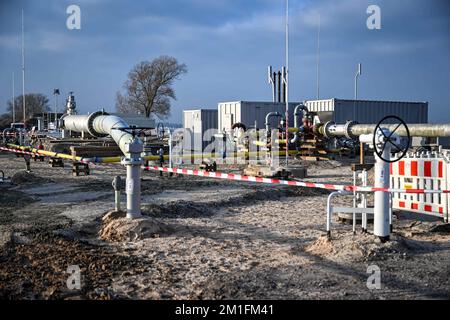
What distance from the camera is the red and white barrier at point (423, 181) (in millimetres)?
7695

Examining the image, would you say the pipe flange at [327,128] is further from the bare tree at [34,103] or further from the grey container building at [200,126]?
the bare tree at [34,103]

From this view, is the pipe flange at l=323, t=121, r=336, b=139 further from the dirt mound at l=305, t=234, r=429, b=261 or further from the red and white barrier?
the dirt mound at l=305, t=234, r=429, b=261

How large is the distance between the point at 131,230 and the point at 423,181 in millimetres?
4963

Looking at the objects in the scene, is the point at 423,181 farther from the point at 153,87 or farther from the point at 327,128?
the point at 153,87

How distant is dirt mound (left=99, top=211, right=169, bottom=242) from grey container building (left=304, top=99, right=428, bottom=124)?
20.3 m

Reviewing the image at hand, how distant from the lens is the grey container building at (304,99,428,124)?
27.6 metres

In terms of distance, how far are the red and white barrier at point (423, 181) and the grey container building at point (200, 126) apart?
69.9 feet

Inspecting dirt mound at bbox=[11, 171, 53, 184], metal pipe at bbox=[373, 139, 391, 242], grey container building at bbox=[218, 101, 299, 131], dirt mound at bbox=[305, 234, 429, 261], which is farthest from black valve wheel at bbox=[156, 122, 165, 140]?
metal pipe at bbox=[373, 139, 391, 242]

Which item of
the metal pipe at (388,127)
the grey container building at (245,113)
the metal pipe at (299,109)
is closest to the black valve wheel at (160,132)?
the grey container building at (245,113)

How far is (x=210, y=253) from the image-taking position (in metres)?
6.04

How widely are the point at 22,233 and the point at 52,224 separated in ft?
2.36

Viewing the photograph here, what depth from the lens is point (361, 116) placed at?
28422mm
